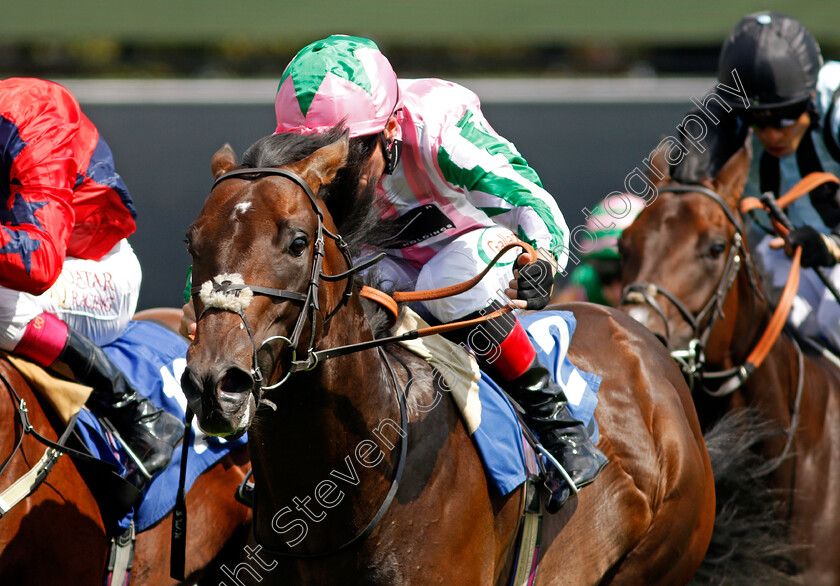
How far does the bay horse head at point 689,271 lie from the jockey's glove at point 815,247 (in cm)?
25

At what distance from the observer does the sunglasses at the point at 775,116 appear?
4641mm

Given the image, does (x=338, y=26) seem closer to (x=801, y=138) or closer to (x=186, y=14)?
(x=186, y=14)

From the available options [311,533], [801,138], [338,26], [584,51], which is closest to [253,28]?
[338,26]

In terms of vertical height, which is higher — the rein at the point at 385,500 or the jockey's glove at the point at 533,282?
the jockey's glove at the point at 533,282

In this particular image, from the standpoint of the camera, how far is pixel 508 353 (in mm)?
3139

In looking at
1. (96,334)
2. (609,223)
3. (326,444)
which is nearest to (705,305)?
(609,223)

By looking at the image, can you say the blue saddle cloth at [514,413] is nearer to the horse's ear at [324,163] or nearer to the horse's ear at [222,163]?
the horse's ear at [324,163]

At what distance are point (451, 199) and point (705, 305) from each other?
67.8 inches

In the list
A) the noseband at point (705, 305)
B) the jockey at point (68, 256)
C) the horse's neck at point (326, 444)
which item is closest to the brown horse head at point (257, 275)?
the horse's neck at point (326, 444)

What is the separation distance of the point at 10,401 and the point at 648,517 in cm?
216

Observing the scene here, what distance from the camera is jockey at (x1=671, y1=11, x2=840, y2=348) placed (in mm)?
4605

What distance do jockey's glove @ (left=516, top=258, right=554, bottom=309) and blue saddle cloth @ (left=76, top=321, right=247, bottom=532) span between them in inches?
52.2

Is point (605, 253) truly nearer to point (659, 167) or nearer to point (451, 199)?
point (659, 167)

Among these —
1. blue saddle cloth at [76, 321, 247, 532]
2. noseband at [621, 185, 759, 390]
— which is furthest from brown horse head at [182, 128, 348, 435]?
noseband at [621, 185, 759, 390]
